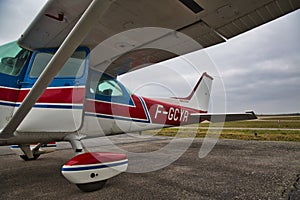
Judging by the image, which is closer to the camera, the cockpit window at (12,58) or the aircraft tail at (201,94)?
the cockpit window at (12,58)

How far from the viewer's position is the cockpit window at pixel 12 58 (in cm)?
258

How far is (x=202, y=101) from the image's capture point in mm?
8148

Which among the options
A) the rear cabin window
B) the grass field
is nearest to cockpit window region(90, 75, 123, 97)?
the rear cabin window

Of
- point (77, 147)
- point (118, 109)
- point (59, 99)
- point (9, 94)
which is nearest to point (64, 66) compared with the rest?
point (59, 99)

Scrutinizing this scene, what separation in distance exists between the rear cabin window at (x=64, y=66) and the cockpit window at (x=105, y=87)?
24.6 inches

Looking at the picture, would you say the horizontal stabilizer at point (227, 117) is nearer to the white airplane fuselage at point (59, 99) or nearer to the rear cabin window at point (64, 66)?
the white airplane fuselage at point (59, 99)

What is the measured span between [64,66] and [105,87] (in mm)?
1012

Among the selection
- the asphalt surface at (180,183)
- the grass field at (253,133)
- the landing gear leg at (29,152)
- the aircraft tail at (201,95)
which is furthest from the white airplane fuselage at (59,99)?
the grass field at (253,133)

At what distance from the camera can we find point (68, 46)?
1.70 meters

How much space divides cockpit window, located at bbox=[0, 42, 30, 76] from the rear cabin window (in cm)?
17

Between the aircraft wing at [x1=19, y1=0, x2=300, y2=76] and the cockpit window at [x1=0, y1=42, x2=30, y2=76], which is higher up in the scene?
the aircraft wing at [x1=19, y1=0, x2=300, y2=76]

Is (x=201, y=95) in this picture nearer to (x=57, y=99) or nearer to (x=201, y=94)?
(x=201, y=94)

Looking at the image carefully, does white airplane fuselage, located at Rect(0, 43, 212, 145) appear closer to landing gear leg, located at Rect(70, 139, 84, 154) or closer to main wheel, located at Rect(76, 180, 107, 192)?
landing gear leg, located at Rect(70, 139, 84, 154)

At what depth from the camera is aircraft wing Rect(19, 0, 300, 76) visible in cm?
237
